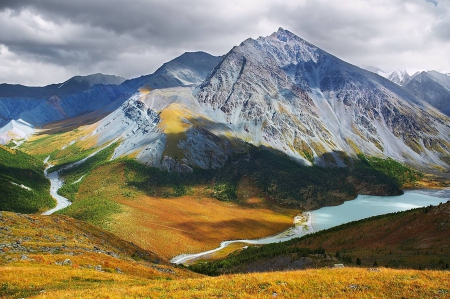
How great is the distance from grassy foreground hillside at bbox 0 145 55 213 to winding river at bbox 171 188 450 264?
74095mm

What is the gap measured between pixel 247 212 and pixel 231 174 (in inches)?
1944

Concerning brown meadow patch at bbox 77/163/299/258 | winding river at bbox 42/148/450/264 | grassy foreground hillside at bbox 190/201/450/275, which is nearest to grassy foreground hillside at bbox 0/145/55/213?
winding river at bbox 42/148/450/264

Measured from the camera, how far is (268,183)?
620 ft

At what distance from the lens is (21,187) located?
145375 mm

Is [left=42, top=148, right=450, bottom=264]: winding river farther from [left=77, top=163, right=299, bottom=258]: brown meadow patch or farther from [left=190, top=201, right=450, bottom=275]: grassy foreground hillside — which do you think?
[left=190, top=201, right=450, bottom=275]: grassy foreground hillside

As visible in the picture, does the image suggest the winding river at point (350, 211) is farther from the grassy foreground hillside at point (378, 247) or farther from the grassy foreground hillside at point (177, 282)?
the grassy foreground hillside at point (177, 282)

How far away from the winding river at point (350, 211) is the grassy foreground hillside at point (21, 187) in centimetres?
7409

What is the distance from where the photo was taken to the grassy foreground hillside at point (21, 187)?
125938mm

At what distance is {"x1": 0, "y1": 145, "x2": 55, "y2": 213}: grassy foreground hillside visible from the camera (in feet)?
413

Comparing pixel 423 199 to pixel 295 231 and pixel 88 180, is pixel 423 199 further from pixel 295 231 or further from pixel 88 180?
pixel 88 180

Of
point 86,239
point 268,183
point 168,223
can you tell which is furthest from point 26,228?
point 268,183

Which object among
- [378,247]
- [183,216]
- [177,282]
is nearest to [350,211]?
[183,216]

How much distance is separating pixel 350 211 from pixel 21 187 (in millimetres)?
153222

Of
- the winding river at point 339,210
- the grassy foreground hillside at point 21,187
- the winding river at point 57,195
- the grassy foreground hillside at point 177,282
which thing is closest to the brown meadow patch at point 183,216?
the winding river at point 339,210
